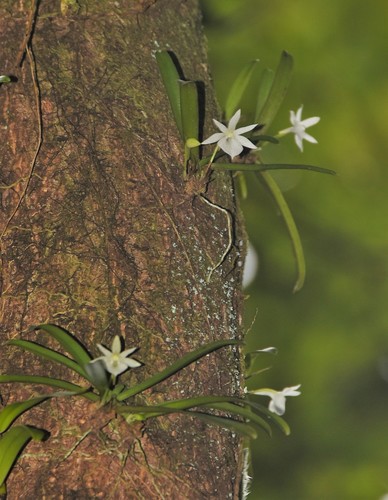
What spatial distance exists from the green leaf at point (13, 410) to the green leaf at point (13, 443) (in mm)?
11

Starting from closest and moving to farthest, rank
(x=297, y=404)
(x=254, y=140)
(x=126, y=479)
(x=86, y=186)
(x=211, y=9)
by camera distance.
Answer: (x=126, y=479), (x=86, y=186), (x=254, y=140), (x=211, y=9), (x=297, y=404)

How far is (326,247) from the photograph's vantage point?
10.4 ft

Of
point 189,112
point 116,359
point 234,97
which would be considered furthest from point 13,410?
point 234,97

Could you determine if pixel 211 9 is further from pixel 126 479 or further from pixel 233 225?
pixel 126 479

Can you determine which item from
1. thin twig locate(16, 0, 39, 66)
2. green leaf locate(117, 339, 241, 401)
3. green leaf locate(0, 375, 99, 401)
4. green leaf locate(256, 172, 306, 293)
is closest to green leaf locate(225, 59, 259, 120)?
green leaf locate(256, 172, 306, 293)

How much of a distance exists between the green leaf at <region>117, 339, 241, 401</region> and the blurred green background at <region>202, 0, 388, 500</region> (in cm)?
184

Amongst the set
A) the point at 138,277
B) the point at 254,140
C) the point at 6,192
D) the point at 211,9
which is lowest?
the point at 138,277

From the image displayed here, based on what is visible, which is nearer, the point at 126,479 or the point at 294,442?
the point at 126,479

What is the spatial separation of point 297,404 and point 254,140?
6.77 feet

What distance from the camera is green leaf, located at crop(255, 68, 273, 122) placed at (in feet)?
5.52

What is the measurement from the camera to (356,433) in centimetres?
339

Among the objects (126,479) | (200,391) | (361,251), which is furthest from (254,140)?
(361,251)

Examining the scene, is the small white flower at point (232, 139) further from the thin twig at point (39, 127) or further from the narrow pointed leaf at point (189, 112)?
the thin twig at point (39, 127)

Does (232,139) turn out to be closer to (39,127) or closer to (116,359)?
(39,127)
